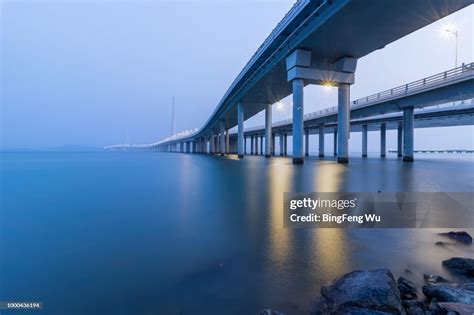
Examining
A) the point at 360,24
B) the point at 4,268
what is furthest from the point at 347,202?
the point at 360,24

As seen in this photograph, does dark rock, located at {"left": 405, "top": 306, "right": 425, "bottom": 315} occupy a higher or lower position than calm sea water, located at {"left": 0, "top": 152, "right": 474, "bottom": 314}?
higher

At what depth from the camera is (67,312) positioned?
10.3ft

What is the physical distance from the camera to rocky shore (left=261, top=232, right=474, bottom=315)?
2.74m

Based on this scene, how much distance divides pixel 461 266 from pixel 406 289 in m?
1.57

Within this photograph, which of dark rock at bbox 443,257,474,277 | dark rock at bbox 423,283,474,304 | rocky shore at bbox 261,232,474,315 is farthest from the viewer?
dark rock at bbox 443,257,474,277

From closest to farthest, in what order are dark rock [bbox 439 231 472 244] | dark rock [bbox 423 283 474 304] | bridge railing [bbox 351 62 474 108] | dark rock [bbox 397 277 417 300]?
dark rock [bbox 423 283 474 304], dark rock [bbox 397 277 417 300], dark rock [bbox 439 231 472 244], bridge railing [bbox 351 62 474 108]

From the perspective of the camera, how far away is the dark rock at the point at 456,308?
2.53 m

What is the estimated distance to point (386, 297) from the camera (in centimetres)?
286

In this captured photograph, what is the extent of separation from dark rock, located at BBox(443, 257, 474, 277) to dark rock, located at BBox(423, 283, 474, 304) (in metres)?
1.17

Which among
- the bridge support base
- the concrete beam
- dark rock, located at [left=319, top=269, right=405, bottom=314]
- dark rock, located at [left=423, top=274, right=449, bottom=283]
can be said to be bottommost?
dark rock, located at [left=423, top=274, right=449, bottom=283]

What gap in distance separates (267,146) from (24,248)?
4813cm

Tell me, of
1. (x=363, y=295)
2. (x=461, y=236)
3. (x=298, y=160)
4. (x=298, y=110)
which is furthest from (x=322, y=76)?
(x=363, y=295)

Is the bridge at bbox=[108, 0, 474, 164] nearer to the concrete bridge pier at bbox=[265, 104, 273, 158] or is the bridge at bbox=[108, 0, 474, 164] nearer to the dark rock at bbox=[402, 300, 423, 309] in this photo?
the concrete bridge pier at bbox=[265, 104, 273, 158]

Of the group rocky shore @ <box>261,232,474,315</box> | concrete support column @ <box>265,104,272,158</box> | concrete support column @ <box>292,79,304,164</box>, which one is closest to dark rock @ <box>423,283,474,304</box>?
rocky shore @ <box>261,232,474,315</box>
